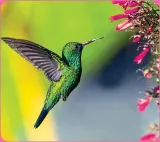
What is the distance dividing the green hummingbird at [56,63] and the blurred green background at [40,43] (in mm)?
227

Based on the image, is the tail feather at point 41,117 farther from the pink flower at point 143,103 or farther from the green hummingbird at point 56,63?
the pink flower at point 143,103

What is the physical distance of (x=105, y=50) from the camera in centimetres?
191

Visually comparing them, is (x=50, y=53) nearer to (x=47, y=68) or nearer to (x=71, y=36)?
(x=47, y=68)

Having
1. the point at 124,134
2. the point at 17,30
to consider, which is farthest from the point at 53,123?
the point at 17,30

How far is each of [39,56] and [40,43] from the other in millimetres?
375

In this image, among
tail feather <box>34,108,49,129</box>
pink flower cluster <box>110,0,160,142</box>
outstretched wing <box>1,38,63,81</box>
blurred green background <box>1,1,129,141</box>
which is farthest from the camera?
blurred green background <box>1,1,129,141</box>

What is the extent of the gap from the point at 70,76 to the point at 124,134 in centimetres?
44

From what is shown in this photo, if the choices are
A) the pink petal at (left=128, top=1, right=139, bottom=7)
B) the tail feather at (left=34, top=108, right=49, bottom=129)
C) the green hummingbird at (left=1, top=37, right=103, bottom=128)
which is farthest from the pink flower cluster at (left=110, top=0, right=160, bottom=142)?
the tail feather at (left=34, top=108, right=49, bottom=129)

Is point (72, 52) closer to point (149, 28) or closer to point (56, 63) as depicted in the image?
point (56, 63)

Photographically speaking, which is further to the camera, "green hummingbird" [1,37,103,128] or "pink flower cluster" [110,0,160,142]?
"green hummingbird" [1,37,103,128]

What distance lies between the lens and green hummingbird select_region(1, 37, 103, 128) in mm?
1447

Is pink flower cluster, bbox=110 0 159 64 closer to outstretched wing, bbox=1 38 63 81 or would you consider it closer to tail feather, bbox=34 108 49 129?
outstretched wing, bbox=1 38 63 81

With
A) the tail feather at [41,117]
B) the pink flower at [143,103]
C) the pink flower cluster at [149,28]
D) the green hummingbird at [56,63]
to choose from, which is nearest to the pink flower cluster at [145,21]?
the pink flower cluster at [149,28]

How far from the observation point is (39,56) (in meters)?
1.47
